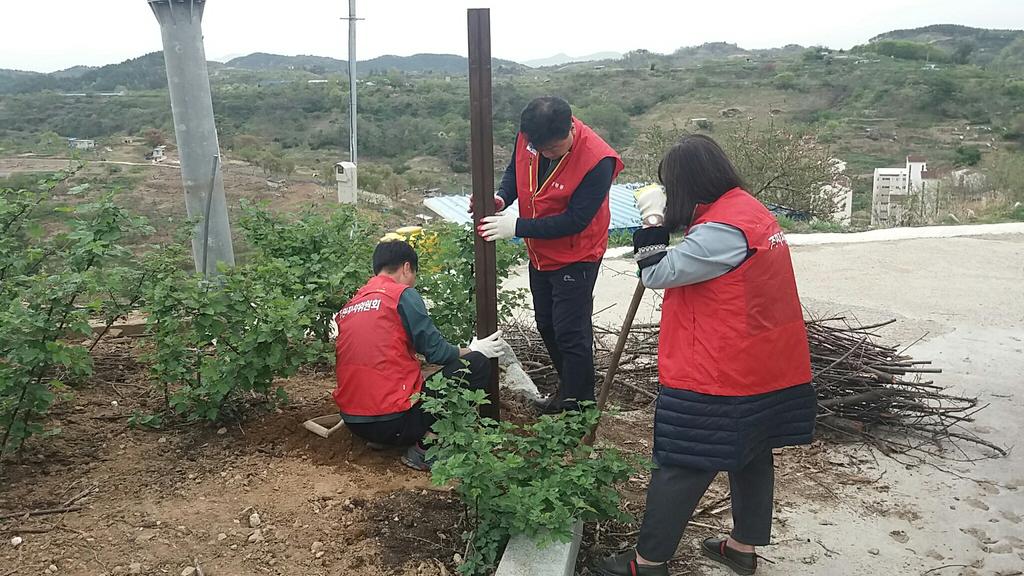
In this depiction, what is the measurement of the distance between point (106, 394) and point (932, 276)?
744 cm

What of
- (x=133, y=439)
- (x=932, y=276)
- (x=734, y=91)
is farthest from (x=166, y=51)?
(x=734, y=91)

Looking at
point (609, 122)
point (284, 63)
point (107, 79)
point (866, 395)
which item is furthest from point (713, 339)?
point (284, 63)

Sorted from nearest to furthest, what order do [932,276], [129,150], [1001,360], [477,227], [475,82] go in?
[475,82]
[477,227]
[1001,360]
[932,276]
[129,150]

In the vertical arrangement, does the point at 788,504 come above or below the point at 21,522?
below

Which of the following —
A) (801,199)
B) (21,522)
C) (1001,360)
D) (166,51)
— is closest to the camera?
(21,522)

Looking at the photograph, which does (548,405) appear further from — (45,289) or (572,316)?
(45,289)

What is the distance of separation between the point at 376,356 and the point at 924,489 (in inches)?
103

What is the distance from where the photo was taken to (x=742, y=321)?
8.23 ft

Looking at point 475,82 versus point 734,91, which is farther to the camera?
point 734,91

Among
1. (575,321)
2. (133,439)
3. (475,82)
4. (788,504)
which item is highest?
(475,82)

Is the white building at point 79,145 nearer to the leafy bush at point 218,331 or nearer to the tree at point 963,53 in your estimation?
the leafy bush at point 218,331

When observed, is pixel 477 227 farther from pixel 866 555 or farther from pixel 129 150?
pixel 129 150

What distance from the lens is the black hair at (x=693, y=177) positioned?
261 centimetres

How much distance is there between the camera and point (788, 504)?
3.61 meters
